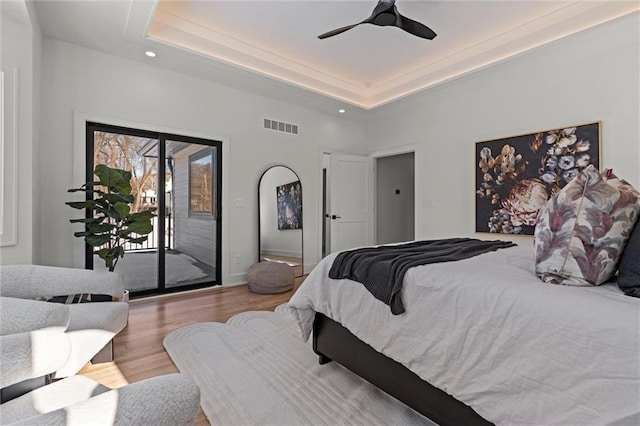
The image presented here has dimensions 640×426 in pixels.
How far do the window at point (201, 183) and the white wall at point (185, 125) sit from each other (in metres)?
0.19

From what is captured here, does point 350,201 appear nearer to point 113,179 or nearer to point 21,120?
point 113,179

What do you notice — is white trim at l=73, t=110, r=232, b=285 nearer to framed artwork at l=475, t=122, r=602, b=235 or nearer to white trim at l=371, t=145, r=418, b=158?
white trim at l=371, t=145, r=418, b=158

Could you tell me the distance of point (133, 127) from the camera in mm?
3502

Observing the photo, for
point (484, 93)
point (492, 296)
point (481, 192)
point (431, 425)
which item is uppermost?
point (484, 93)

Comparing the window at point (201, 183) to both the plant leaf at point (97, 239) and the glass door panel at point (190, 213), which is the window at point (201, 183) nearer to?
the glass door panel at point (190, 213)

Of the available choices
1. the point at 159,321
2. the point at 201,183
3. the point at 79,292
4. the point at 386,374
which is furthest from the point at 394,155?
the point at 79,292

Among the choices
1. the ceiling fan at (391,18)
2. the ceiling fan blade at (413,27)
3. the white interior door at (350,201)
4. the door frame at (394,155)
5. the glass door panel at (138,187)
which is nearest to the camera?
the ceiling fan at (391,18)

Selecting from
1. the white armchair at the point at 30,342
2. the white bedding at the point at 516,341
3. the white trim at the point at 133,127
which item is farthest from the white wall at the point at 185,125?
the white bedding at the point at 516,341

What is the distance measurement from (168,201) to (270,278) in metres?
1.55

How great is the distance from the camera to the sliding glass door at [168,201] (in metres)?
3.48

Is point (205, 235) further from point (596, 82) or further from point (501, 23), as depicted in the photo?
point (596, 82)

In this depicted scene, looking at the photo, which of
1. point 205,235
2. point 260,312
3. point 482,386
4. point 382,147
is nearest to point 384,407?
point 482,386

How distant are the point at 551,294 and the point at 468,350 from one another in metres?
0.36

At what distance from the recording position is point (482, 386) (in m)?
1.14
